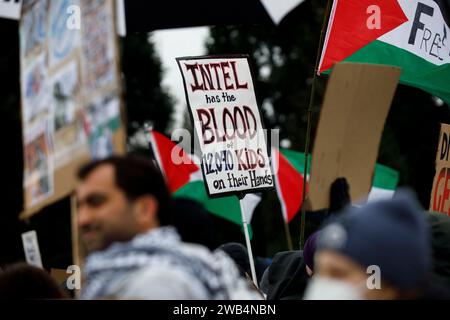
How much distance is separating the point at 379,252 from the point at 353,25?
458cm

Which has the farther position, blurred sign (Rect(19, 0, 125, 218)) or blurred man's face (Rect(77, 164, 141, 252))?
blurred sign (Rect(19, 0, 125, 218))

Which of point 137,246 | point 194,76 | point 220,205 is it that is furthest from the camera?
point 220,205

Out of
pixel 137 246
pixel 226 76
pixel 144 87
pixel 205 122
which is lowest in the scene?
pixel 137 246

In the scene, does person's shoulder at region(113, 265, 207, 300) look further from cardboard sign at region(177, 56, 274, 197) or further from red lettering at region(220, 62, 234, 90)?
red lettering at region(220, 62, 234, 90)

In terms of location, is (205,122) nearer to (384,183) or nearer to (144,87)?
(384,183)

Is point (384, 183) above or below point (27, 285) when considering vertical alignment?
above

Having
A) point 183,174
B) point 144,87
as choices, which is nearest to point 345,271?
point 183,174

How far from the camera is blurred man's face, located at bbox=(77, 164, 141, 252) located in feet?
9.66

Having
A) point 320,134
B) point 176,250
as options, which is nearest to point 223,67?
point 320,134

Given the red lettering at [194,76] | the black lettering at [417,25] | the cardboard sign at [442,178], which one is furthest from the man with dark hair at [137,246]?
the black lettering at [417,25]

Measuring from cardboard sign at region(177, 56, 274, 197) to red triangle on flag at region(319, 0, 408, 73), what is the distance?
699 millimetres

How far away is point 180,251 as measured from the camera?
2.90 metres

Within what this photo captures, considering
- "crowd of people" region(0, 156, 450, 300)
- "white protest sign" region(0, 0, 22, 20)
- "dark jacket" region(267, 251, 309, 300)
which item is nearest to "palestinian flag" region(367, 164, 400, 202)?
"dark jacket" region(267, 251, 309, 300)
